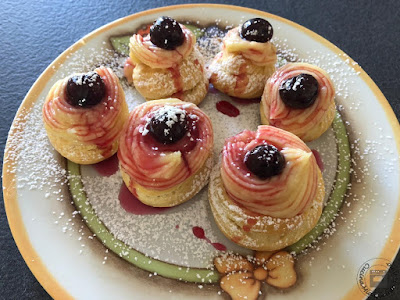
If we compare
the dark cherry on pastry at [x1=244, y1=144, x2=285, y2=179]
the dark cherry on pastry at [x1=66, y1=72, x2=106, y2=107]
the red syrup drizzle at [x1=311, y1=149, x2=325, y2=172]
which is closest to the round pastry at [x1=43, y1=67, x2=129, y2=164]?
the dark cherry on pastry at [x1=66, y1=72, x2=106, y2=107]

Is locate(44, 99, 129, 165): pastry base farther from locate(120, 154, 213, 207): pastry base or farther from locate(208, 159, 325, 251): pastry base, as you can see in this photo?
locate(208, 159, 325, 251): pastry base

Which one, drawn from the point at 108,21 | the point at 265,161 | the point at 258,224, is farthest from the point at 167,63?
the point at 108,21

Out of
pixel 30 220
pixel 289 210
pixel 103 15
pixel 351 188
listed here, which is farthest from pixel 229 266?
pixel 103 15

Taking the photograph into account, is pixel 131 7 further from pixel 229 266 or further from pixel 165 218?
pixel 229 266

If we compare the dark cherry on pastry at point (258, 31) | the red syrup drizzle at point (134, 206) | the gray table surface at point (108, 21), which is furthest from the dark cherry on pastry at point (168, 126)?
the gray table surface at point (108, 21)

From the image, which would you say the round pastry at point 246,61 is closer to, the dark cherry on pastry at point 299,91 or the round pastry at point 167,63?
the round pastry at point 167,63

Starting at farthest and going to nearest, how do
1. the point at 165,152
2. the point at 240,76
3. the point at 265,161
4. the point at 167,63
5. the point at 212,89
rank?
the point at 212,89 < the point at 240,76 < the point at 167,63 < the point at 165,152 < the point at 265,161

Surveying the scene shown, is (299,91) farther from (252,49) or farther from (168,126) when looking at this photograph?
(168,126)
